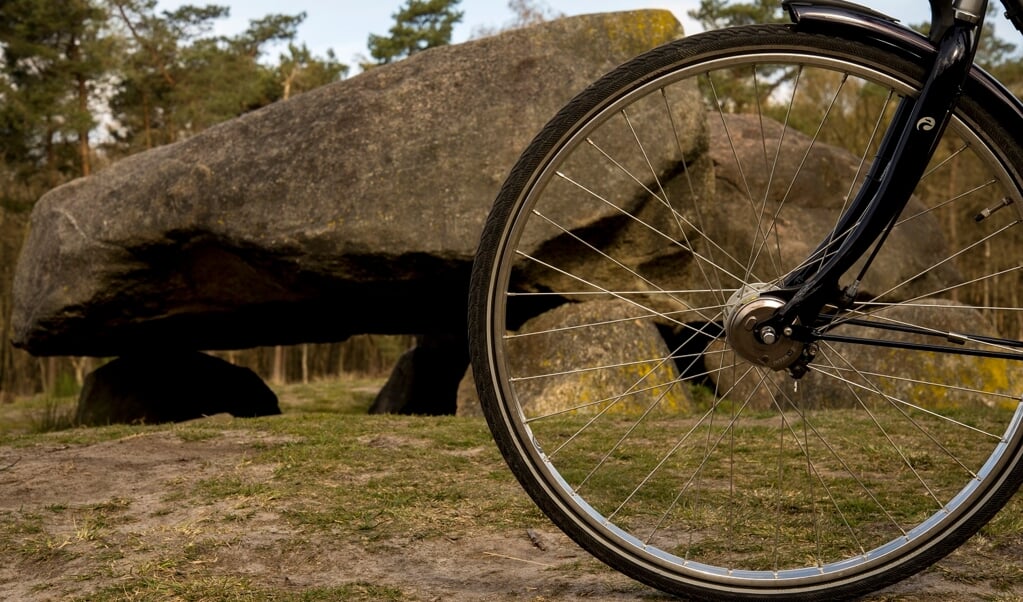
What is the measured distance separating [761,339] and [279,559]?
1080mm

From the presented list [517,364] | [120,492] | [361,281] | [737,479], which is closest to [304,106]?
[361,281]

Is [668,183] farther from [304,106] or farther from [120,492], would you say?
[120,492]

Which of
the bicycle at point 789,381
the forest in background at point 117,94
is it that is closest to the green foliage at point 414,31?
the forest in background at point 117,94

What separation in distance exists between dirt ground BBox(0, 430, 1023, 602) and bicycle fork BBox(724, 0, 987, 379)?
19.7 inches

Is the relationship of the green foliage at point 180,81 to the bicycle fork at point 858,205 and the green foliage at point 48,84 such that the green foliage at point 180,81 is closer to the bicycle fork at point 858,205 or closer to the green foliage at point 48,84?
the green foliage at point 48,84

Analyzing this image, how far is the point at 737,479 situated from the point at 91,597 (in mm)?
1736

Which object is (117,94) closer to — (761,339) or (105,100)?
(105,100)

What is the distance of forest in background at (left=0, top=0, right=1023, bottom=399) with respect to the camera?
1448cm

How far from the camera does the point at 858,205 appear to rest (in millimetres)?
1663

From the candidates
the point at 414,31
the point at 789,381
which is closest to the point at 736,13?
the point at 414,31

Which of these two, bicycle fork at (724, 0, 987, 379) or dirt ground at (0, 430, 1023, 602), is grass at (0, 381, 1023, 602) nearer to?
dirt ground at (0, 430, 1023, 602)

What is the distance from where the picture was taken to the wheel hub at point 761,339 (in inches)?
64.6

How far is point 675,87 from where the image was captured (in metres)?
5.69

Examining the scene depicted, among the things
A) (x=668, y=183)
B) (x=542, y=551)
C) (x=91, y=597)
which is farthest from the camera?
(x=668, y=183)
